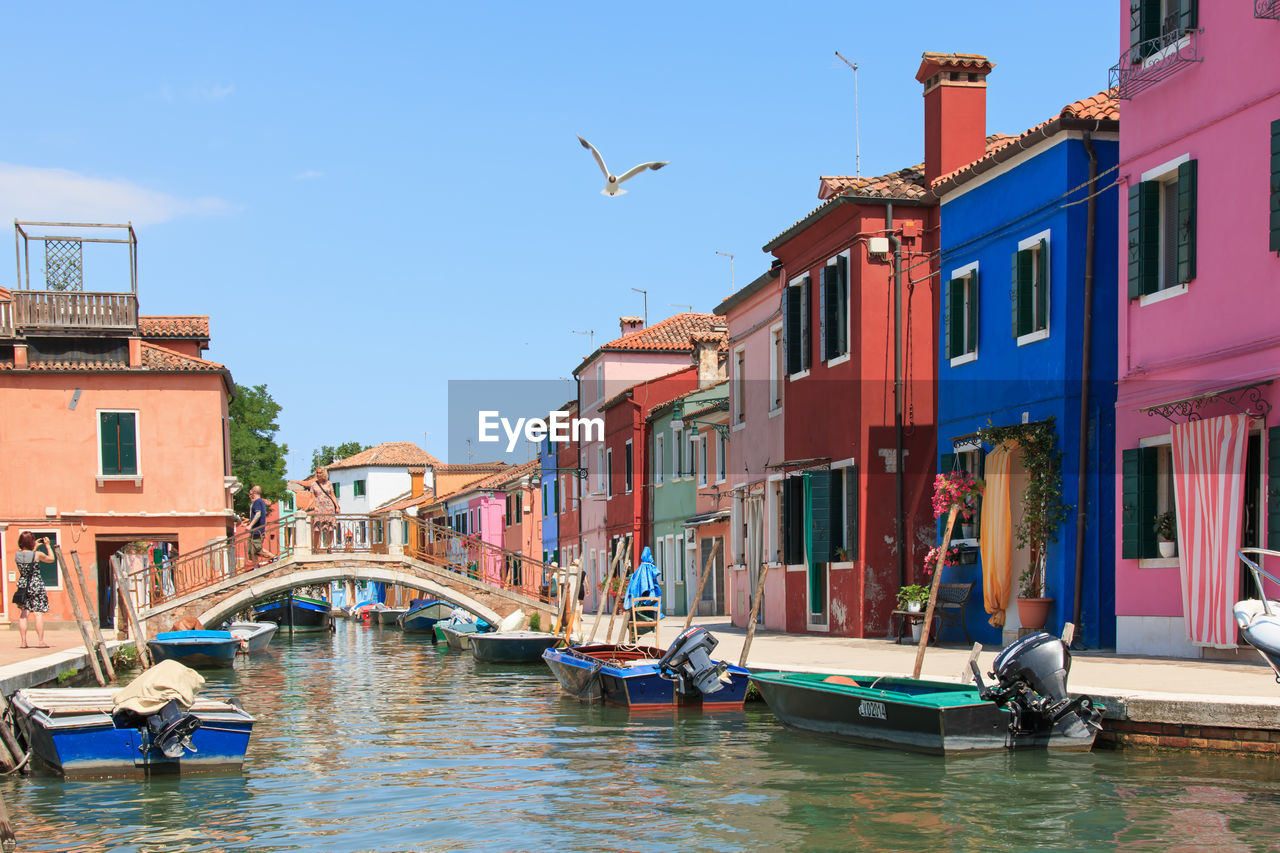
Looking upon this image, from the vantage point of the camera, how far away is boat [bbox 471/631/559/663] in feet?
86.9

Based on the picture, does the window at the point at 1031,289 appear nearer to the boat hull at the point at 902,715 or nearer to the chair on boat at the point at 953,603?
the chair on boat at the point at 953,603

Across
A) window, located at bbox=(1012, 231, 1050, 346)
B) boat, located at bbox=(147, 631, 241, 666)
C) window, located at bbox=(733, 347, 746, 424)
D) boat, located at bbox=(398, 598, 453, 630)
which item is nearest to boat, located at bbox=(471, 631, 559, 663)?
boat, located at bbox=(147, 631, 241, 666)

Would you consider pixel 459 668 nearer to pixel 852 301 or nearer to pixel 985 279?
pixel 852 301

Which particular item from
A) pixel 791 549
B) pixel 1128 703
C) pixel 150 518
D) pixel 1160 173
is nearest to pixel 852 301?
pixel 791 549

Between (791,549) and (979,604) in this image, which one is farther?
(791,549)

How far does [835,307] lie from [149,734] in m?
12.8

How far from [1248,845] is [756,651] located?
436 inches

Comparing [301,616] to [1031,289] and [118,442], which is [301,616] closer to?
[118,442]

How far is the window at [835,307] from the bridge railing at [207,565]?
12684 mm

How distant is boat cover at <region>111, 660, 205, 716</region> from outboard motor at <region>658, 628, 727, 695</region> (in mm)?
5824

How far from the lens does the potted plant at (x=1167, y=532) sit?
1512cm

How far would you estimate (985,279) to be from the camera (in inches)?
752

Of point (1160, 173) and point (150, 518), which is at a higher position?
point (1160, 173)

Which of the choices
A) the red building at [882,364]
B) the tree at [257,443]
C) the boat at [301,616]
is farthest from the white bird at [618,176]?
the tree at [257,443]
